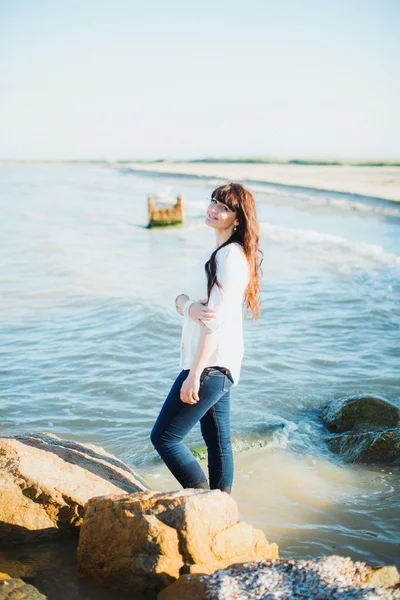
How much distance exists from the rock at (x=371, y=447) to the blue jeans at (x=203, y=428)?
204cm

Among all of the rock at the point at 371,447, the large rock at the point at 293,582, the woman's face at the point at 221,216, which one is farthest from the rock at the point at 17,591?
the rock at the point at 371,447

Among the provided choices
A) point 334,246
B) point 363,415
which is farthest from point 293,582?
point 334,246

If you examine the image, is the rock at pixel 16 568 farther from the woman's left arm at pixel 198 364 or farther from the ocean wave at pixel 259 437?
the ocean wave at pixel 259 437

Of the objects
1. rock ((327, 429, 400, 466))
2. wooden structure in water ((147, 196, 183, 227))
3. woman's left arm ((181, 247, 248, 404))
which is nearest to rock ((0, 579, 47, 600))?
woman's left arm ((181, 247, 248, 404))

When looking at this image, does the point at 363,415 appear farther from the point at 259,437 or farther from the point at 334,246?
the point at 334,246

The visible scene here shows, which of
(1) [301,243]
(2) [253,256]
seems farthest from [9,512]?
(1) [301,243]

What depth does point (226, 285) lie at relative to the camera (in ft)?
11.4

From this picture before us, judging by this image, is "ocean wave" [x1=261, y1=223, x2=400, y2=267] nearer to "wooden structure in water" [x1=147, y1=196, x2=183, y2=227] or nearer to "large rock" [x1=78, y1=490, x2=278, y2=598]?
"wooden structure in water" [x1=147, y1=196, x2=183, y2=227]

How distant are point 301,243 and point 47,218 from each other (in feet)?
37.5

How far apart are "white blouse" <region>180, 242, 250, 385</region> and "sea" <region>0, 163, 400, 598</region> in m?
1.38

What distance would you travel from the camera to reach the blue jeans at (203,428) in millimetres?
3578

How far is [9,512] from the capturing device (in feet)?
12.6

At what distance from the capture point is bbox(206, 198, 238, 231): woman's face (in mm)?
3611

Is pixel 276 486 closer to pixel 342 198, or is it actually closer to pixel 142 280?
pixel 142 280
